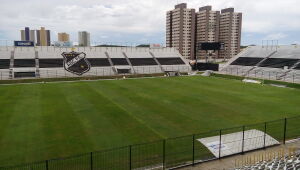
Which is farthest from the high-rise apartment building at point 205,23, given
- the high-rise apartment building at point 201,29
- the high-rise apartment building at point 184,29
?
the high-rise apartment building at point 184,29

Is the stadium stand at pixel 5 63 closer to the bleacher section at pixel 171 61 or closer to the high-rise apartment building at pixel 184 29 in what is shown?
the bleacher section at pixel 171 61

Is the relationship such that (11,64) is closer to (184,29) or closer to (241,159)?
(241,159)

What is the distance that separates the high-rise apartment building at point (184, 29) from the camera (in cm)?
14975

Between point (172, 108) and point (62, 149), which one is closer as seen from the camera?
point (62, 149)

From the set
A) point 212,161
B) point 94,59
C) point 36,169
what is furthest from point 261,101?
point 94,59

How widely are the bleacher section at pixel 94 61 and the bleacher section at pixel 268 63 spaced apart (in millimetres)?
16808

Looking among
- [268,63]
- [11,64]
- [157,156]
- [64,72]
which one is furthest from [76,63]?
[157,156]

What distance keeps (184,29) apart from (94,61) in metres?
89.7

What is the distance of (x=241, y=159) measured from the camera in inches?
612

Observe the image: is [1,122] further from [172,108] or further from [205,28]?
[205,28]

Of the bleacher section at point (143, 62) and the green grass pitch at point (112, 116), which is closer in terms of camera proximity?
the green grass pitch at point (112, 116)

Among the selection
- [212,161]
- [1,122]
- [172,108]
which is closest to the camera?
[212,161]

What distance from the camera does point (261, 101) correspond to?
107 ft

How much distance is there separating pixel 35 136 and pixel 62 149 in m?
3.74
